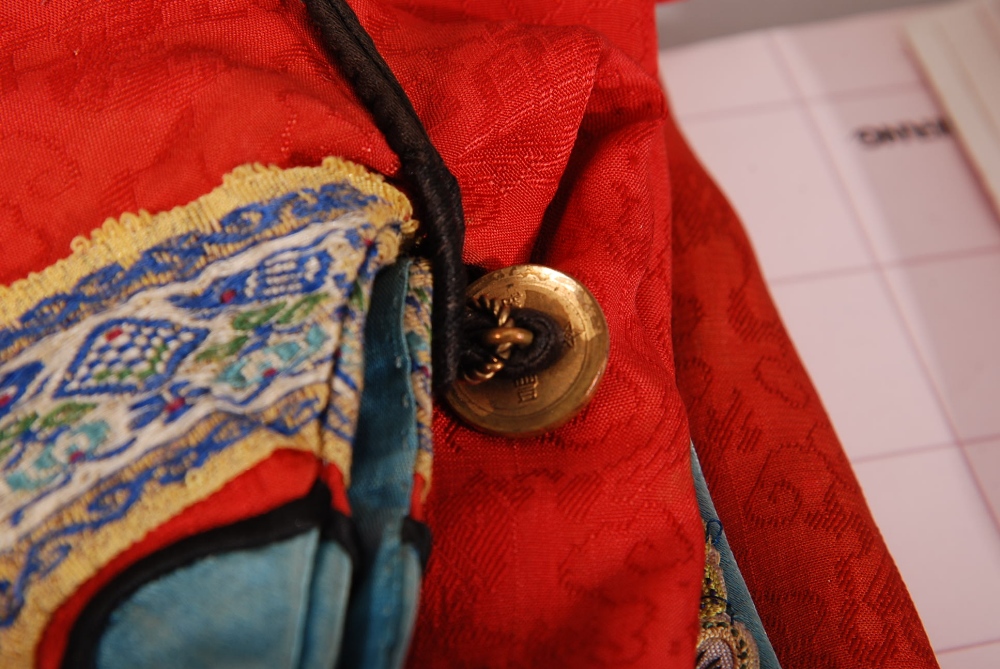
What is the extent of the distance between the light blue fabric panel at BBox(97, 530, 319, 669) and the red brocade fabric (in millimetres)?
109

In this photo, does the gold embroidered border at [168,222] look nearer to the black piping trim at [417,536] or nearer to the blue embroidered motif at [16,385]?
the blue embroidered motif at [16,385]

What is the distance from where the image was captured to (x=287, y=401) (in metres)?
0.38

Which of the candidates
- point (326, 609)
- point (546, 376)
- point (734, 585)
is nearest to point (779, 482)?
point (734, 585)

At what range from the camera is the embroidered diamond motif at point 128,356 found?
1.27ft

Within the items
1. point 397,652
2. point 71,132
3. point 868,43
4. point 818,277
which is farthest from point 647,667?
point 868,43

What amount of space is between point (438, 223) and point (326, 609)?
0.65 ft

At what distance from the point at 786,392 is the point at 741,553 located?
130mm

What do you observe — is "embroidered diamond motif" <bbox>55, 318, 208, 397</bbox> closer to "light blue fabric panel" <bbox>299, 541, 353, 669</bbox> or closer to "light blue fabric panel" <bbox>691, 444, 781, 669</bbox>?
"light blue fabric panel" <bbox>299, 541, 353, 669</bbox>

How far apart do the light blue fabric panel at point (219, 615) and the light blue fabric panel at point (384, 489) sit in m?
0.03

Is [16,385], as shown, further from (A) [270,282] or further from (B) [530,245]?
(B) [530,245]

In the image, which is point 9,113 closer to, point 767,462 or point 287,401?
point 287,401

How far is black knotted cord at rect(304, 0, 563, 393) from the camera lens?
0.45m

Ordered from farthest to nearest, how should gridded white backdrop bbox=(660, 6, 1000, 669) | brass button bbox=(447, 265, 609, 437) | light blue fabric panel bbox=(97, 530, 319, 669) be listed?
gridded white backdrop bbox=(660, 6, 1000, 669), brass button bbox=(447, 265, 609, 437), light blue fabric panel bbox=(97, 530, 319, 669)

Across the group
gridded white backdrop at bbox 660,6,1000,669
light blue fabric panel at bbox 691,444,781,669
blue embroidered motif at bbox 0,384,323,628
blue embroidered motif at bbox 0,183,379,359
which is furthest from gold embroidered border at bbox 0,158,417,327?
gridded white backdrop at bbox 660,6,1000,669
